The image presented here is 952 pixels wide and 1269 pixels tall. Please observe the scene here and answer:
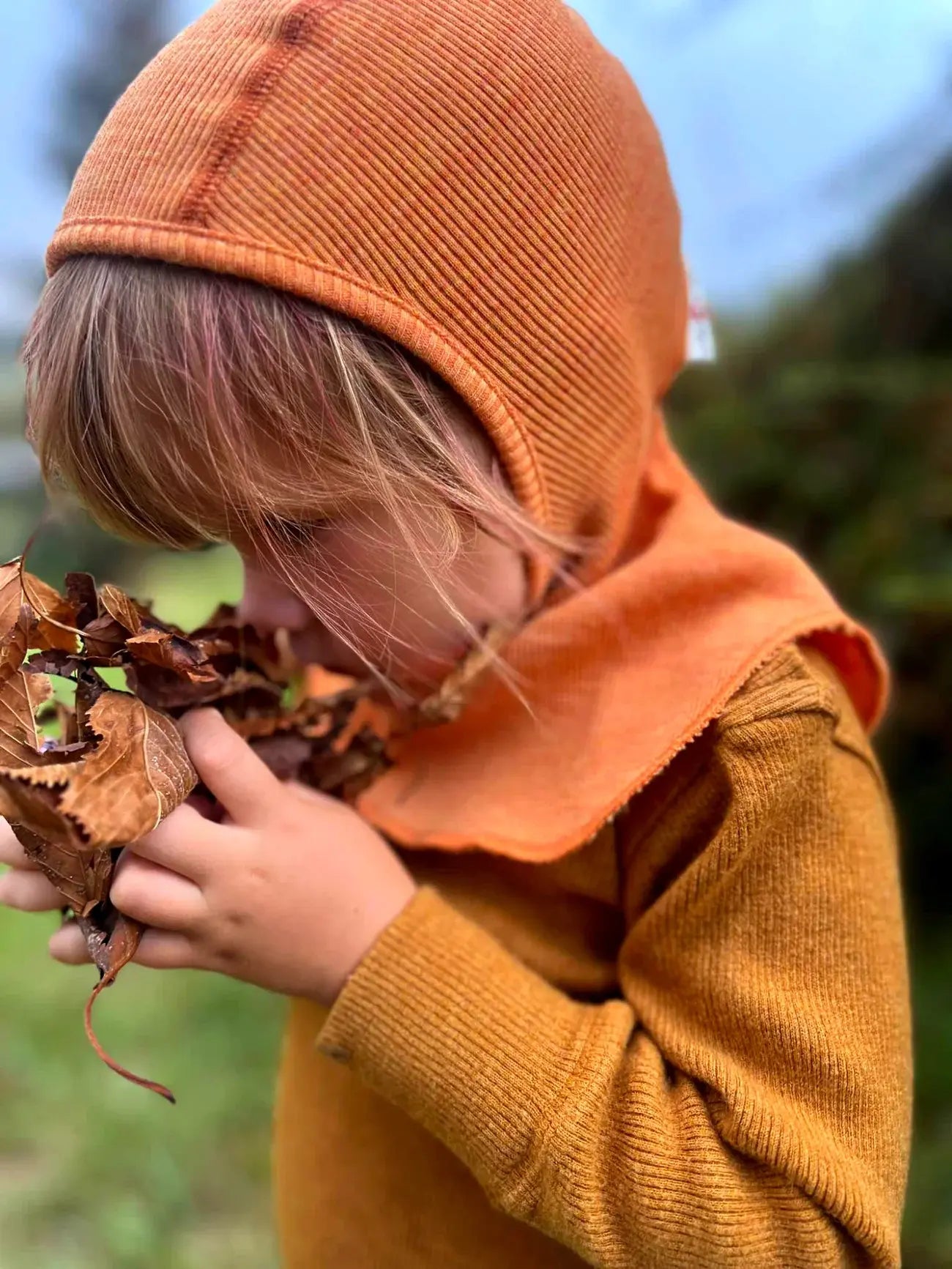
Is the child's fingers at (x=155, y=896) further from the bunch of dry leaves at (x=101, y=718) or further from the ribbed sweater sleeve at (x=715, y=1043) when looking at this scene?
the ribbed sweater sleeve at (x=715, y=1043)

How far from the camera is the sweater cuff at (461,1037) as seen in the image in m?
0.56

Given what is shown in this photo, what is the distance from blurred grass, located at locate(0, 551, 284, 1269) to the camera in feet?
4.09

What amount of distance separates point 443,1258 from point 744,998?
1.15 ft

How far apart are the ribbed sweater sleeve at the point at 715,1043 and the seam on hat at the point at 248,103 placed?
46 centimetres

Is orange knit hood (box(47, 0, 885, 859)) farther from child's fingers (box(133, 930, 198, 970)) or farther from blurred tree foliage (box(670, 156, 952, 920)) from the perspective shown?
blurred tree foliage (box(670, 156, 952, 920))

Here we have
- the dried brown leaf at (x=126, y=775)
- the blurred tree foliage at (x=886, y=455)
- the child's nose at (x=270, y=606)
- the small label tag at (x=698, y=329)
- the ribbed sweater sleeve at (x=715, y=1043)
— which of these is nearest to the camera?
the dried brown leaf at (x=126, y=775)

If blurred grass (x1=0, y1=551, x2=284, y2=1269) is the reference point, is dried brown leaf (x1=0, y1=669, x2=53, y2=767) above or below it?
above

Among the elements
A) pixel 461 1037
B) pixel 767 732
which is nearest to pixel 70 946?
pixel 461 1037

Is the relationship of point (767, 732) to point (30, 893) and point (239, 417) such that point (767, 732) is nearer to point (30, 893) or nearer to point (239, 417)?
point (239, 417)

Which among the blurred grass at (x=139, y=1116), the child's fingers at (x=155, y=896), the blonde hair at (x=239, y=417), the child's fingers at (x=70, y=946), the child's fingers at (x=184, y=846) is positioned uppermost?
the blonde hair at (x=239, y=417)

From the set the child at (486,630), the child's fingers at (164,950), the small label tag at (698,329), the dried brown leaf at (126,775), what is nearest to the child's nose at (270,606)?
the child at (486,630)

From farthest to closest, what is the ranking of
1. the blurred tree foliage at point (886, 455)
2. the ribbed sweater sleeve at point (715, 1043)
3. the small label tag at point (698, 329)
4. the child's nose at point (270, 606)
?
the blurred tree foliage at point (886, 455) < the small label tag at point (698, 329) < the child's nose at point (270, 606) < the ribbed sweater sleeve at point (715, 1043)

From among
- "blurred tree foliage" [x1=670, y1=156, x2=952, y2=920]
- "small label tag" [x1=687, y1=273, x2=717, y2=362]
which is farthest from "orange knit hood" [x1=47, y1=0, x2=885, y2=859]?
"blurred tree foliage" [x1=670, y1=156, x2=952, y2=920]

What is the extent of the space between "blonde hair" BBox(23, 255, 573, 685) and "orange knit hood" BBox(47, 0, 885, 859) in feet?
0.06
